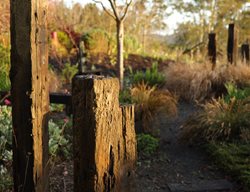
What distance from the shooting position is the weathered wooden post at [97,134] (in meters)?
2.32

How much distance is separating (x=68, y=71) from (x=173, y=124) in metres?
4.18

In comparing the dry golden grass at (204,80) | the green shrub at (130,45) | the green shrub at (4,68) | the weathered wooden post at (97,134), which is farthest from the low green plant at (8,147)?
the green shrub at (130,45)

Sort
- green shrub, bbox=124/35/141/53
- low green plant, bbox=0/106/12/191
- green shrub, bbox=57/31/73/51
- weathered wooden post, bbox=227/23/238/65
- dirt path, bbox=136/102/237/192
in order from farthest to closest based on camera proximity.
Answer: green shrub, bbox=124/35/141/53
green shrub, bbox=57/31/73/51
weathered wooden post, bbox=227/23/238/65
dirt path, bbox=136/102/237/192
low green plant, bbox=0/106/12/191

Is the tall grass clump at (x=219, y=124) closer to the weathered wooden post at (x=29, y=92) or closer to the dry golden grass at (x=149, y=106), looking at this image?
the dry golden grass at (x=149, y=106)

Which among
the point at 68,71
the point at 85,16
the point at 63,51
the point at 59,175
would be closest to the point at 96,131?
the point at 59,175

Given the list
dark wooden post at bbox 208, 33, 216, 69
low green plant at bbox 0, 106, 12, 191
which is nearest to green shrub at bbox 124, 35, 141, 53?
dark wooden post at bbox 208, 33, 216, 69

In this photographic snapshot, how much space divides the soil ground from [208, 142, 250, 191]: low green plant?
0.32 feet

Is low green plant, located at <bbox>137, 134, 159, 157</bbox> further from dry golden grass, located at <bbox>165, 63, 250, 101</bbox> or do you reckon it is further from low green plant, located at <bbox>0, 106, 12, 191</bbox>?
dry golden grass, located at <bbox>165, 63, 250, 101</bbox>

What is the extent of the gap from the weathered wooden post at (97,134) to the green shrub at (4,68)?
4583mm

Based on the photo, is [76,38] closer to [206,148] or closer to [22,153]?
[206,148]

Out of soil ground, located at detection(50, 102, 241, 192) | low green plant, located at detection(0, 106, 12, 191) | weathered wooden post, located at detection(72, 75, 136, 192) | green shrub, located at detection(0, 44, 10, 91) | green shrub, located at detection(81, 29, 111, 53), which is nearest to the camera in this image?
weathered wooden post, located at detection(72, 75, 136, 192)

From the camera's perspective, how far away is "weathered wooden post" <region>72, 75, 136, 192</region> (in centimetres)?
232

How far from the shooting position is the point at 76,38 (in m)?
14.4

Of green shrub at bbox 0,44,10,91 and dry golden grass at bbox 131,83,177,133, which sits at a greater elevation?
green shrub at bbox 0,44,10,91
